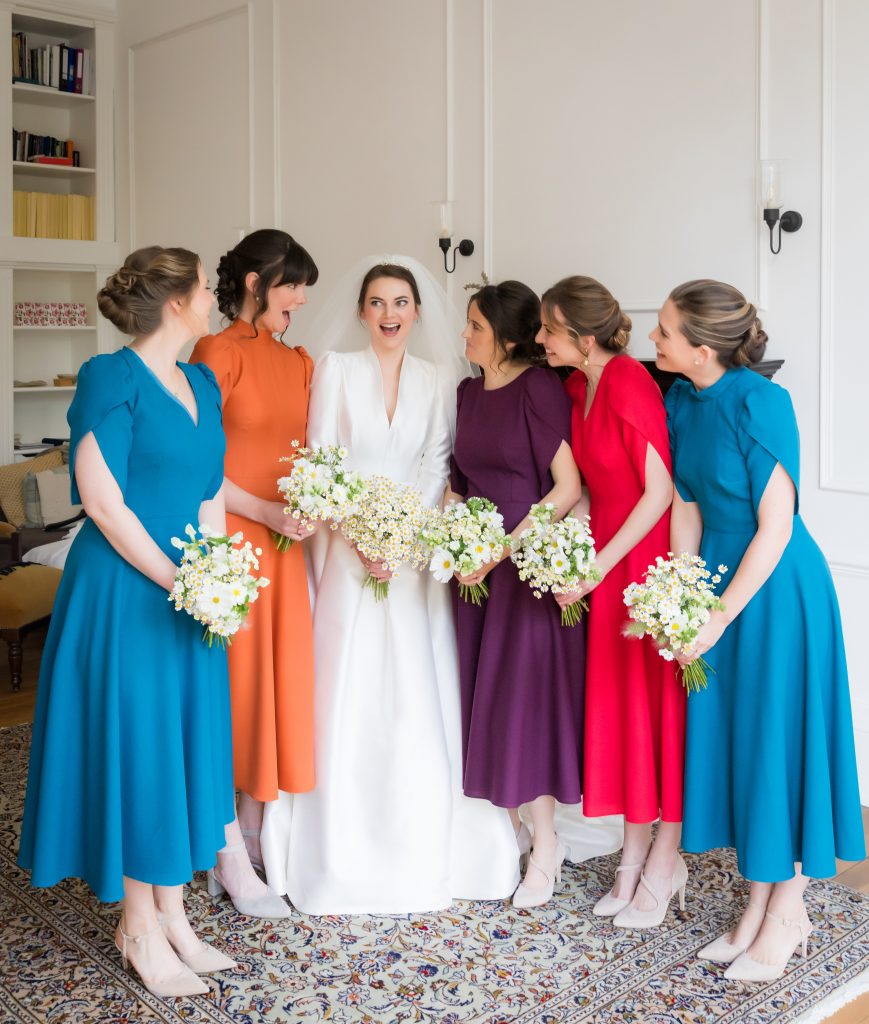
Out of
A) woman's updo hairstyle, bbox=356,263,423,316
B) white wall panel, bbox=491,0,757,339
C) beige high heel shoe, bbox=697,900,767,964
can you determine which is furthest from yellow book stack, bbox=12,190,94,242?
beige high heel shoe, bbox=697,900,767,964

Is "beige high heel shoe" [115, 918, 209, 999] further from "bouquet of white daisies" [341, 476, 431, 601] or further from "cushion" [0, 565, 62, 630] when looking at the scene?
"cushion" [0, 565, 62, 630]

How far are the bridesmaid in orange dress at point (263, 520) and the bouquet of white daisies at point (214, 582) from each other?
22.7 inches

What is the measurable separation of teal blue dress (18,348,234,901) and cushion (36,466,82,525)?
13.8ft

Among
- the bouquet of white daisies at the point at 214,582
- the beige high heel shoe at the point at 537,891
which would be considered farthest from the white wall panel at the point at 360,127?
the bouquet of white daisies at the point at 214,582

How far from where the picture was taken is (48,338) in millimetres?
8102

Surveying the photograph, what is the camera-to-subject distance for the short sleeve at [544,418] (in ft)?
10.5

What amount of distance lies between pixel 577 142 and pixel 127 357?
2893 mm

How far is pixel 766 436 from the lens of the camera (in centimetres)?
271

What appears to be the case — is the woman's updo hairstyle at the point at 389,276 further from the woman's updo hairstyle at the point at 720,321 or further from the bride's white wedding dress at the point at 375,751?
the woman's updo hairstyle at the point at 720,321

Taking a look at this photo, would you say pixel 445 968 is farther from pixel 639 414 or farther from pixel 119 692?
pixel 639 414

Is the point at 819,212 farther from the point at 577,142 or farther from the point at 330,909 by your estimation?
the point at 330,909

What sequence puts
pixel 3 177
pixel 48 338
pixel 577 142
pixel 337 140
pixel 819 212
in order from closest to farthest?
1. pixel 819 212
2. pixel 577 142
3. pixel 337 140
4. pixel 3 177
5. pixel 48 338

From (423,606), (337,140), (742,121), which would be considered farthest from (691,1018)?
(337,140)

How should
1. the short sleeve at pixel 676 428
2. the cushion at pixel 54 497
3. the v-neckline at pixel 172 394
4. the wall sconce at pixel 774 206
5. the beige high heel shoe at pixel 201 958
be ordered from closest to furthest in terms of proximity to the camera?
1. the v-neckline at pixel 172 394
2. the beige high heel shoe at pixel 201 958
3. the short sleeve at pixel 676 428
4. the wall sconce at pixel 774 206
5. the cushion at pixel 54 497
